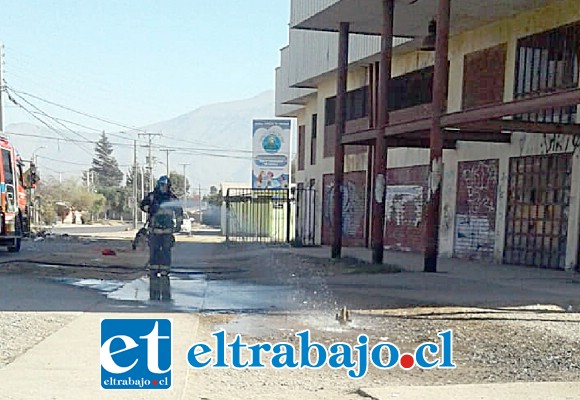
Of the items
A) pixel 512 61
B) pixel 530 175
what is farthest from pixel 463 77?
pixel 530 175

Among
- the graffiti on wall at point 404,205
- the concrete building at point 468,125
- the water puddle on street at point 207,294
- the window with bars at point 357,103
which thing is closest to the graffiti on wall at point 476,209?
the concrete building at point 468,125

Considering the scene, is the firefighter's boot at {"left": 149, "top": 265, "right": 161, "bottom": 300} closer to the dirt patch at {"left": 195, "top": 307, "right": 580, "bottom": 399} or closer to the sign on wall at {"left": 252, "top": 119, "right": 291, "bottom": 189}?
the dirt patch at {"left": 195, "top": 307, "right": 580, "bottom": 399}

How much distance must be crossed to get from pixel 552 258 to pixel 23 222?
49.7 ft

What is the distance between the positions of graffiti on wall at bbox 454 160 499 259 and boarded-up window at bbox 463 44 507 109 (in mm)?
1747

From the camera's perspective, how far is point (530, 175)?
1752 centimetres

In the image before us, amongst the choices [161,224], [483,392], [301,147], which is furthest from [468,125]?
[301,147]

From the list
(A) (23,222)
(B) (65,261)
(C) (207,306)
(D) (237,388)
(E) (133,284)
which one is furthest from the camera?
(A) (23,222)

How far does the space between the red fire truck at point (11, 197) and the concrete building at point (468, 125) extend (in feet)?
29.7

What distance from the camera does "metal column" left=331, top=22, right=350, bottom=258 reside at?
1984 cm

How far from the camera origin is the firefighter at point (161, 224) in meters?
11.6

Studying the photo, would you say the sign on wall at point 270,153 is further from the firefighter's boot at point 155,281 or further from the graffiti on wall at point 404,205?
the firefighter's boot at point 155,281

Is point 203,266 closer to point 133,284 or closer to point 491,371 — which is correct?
point 133,284

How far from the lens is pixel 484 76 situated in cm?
1950

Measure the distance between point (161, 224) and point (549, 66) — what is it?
416 inches
